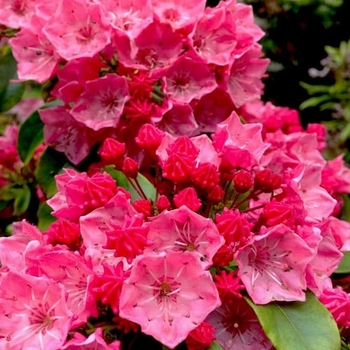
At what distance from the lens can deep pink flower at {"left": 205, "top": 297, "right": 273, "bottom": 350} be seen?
1.16 m

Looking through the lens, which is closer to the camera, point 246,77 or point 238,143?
point 238,143

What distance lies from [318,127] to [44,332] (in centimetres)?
101

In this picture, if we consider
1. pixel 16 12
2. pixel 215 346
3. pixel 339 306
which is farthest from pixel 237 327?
pixel 16 12

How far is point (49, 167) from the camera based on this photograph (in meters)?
1.67

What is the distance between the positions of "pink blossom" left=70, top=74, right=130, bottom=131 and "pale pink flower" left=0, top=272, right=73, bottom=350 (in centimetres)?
52

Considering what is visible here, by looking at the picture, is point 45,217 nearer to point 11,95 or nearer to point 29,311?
point 11,95

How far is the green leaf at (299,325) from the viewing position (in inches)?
43.5

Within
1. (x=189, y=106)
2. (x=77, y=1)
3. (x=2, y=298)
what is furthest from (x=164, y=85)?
(x=2, y=298)

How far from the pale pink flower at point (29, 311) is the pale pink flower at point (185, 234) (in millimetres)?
155

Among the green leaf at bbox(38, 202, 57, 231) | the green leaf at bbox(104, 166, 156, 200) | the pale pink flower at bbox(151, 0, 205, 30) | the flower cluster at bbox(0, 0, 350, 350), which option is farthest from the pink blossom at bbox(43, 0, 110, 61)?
the green leaf at bbox(38, 202, 57, 231)

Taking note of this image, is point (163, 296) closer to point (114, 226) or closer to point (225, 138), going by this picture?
point (114, 226)

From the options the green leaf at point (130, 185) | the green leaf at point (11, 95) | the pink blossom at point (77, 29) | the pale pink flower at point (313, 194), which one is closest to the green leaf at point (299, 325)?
the pale pink flower at point (313, 194)

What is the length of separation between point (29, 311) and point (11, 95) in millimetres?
889

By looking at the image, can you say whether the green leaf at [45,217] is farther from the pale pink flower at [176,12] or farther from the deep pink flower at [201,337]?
the deep pink flower at [201,337]
